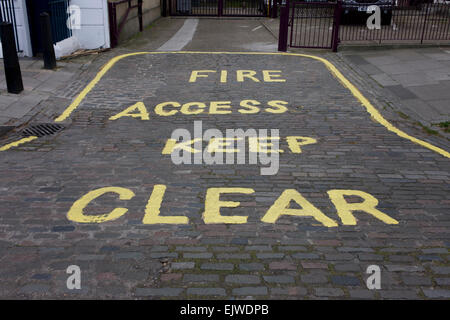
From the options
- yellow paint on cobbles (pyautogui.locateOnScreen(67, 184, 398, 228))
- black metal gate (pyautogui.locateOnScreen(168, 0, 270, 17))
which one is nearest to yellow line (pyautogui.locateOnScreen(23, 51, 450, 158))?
yellow paint on cobbles (pyautogui.locateOnScreen(67, 184, 398, 228))

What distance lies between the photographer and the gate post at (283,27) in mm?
13773

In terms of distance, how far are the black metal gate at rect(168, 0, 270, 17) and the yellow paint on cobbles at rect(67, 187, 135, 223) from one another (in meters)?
19.4

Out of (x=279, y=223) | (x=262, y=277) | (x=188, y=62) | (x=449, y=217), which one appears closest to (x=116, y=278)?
(x=262, y=277)

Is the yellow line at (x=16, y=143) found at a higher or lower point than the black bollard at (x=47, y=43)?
lower

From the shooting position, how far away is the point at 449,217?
5141mm

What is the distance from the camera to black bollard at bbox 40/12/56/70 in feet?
35.4

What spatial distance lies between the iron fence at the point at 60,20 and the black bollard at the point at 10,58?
3.70m

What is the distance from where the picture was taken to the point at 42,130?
26.0 feet
